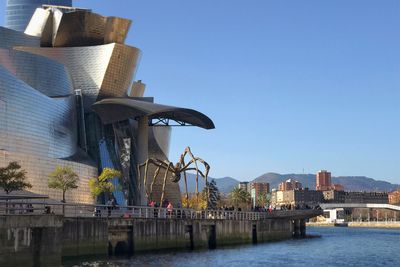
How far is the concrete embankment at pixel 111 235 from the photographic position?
95.6ft

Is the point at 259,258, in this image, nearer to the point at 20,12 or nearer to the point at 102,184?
the point at 102,184

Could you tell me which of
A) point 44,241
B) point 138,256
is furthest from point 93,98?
point 44,241

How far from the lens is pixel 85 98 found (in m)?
82.8

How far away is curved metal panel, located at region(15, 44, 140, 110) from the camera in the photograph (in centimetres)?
8200

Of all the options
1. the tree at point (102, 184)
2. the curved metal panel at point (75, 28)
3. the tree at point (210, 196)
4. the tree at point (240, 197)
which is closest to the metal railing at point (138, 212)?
the tree at point (210, 196)

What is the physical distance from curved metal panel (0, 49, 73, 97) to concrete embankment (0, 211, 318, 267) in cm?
3353

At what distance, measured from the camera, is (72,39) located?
274ft

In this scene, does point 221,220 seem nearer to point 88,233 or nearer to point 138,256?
point 138,256

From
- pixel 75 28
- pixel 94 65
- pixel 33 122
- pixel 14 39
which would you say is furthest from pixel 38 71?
pixel 33 122

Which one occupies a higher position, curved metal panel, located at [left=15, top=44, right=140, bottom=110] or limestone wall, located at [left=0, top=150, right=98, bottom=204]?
curved metal panel, located at [left=15, top=44, right=140, bottom=110]

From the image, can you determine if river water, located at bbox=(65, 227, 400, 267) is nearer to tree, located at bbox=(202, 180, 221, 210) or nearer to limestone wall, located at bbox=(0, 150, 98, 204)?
tree, located at bbox=(202, 180, 221, 210)

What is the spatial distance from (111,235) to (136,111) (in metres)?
36.1

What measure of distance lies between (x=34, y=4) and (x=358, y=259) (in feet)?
421

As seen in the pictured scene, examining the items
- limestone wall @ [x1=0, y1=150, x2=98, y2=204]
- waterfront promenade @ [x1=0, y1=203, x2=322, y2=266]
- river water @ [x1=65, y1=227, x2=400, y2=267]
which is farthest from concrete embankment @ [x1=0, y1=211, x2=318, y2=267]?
limestone wall @ [x1=0, y1=150, x2=98, y2=204]
